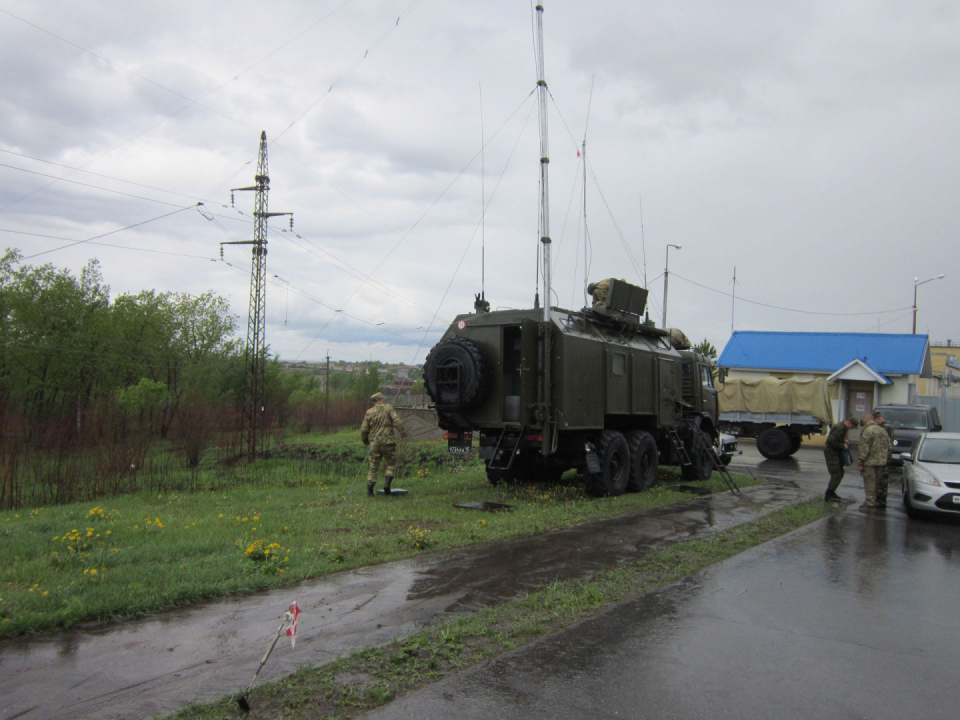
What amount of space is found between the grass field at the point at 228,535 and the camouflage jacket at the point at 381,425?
101 centimetres

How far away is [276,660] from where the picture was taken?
191 inches

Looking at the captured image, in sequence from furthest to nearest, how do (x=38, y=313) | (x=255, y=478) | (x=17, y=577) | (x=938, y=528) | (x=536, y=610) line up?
(x=38, y=313), (x=255, y=478), (x=938, y=528), (x=17, y=577), (x=536, y=610)

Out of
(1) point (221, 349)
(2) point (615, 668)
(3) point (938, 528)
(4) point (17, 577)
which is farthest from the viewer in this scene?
(1) point (221, 349)

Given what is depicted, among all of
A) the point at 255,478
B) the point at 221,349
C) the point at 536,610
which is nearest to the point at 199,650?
the point at 536,610

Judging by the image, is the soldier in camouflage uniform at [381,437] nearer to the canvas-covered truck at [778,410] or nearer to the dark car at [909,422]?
the canvas-covered truck at [778,410]

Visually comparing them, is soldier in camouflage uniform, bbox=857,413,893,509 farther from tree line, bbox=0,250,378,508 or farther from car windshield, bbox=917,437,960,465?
tree line, bbox=0,250,378,508

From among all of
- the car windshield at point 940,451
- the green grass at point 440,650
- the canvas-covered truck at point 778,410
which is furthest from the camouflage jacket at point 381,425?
the canvas-covered truck at point 778,410

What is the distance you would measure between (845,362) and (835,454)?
88.1ft

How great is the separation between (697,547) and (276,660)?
575 centimetres

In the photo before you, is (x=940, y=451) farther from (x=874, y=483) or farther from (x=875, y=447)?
(x=874, y=483)

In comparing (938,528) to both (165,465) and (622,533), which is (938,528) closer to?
(622,533)

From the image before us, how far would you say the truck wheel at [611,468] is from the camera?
13.0m

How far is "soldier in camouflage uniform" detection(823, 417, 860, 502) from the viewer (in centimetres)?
1375

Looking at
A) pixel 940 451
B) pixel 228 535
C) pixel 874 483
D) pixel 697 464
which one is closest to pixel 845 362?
pixel 697 464
